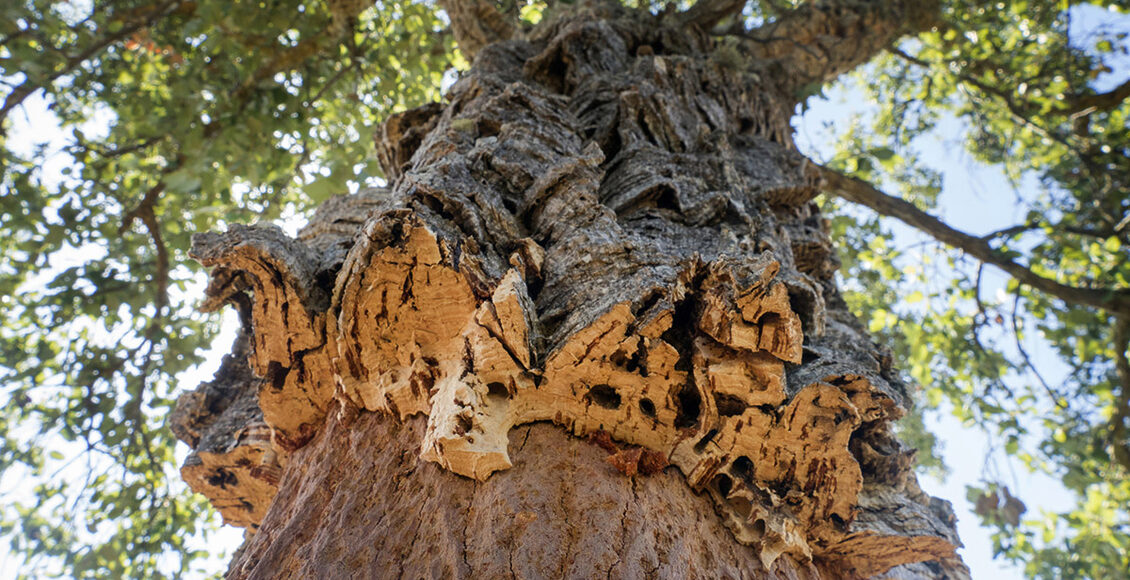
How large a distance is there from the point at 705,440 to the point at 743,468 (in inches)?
5.2

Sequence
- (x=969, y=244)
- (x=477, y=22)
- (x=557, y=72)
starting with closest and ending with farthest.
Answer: (x=557, y=72)
(x=969, y=244)
(x=477, y=22)

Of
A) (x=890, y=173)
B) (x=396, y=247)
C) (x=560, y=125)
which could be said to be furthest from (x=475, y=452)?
(x=890, y=173)

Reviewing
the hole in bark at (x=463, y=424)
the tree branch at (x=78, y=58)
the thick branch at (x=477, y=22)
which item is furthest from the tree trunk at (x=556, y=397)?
the tree branch at (x=78, y=58)

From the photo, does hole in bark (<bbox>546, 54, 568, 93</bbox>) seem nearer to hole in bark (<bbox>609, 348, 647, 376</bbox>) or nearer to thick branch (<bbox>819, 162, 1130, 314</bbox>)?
thick branch (<bbox>819, 162, 1130, 314</bbox>)

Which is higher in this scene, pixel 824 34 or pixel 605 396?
pixel 824 34

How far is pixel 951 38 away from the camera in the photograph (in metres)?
6.68

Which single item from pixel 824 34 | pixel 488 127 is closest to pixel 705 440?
pixel 488 127

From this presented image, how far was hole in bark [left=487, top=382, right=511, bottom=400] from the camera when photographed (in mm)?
1481

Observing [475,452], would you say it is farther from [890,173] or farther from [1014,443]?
[890,173]

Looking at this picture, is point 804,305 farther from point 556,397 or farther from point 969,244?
point 969,244

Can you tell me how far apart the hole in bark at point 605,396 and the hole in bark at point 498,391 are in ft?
0.66

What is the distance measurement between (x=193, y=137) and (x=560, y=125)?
123 inches

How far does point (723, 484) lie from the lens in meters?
1.54

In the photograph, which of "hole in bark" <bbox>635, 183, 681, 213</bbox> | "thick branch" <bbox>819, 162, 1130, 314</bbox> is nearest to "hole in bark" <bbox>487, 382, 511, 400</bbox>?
"hole in bark" <bbox>635, 183, 681, 213</bbox>
